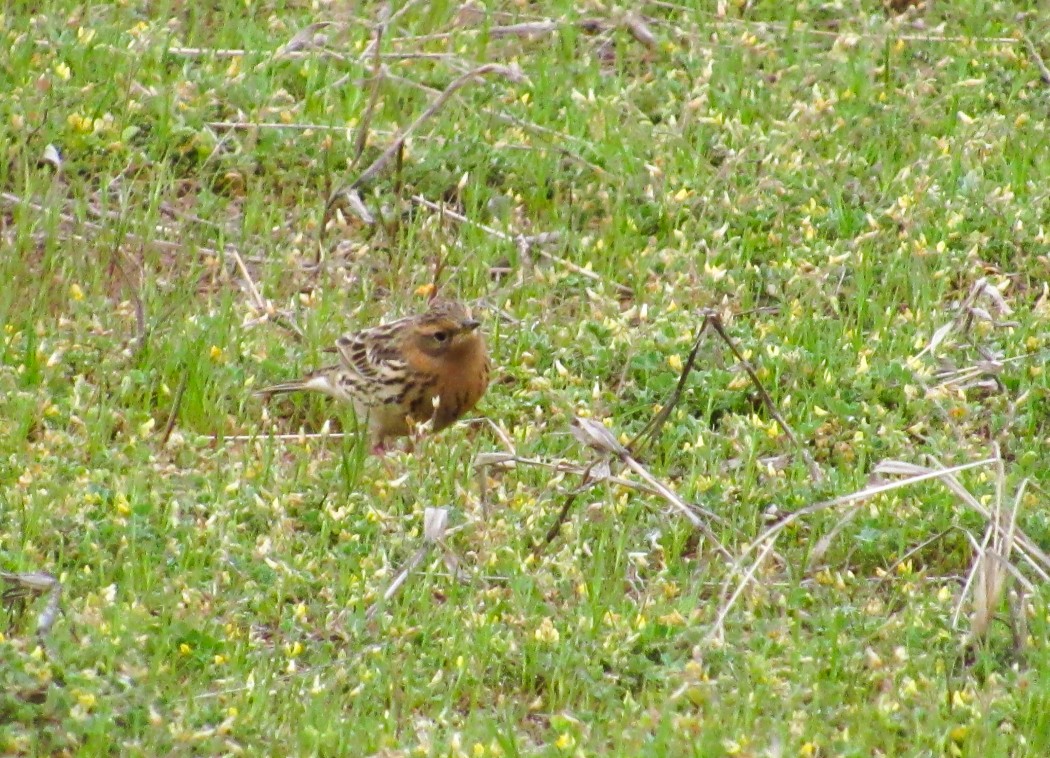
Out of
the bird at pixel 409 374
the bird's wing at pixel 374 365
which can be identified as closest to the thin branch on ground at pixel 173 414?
the bird at pixel 409 374

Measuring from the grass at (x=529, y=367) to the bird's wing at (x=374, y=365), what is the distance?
0.16m

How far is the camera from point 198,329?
8484 mm

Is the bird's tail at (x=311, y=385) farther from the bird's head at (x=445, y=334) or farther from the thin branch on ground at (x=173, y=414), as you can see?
the thin branch on ground at (x=173, y=414)

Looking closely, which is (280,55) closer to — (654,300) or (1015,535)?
(654,300)

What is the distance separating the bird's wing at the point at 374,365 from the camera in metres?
8.30

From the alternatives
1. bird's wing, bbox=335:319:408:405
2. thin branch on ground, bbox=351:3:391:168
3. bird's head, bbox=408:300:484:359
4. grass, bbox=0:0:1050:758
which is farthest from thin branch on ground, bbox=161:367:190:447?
thin branch on ground, bbox=351:3:391:168

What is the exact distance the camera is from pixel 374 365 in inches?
327

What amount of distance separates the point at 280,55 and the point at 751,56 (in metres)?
2.59

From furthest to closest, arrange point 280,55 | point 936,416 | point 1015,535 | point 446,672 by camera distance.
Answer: point 280,55 → point 936,416 → point 1015,535 → point 446,672

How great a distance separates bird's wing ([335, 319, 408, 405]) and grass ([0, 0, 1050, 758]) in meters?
0.16

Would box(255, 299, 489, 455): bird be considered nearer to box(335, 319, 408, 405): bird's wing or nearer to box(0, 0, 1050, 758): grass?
box(335, 319, 408, 405): bird's wing

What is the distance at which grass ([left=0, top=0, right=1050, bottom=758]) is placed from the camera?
6.14 meters

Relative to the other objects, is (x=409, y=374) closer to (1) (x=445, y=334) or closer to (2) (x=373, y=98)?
(1) (x=445, y=334)

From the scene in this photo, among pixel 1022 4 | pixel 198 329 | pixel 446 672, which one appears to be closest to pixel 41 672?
pixel 446 672
